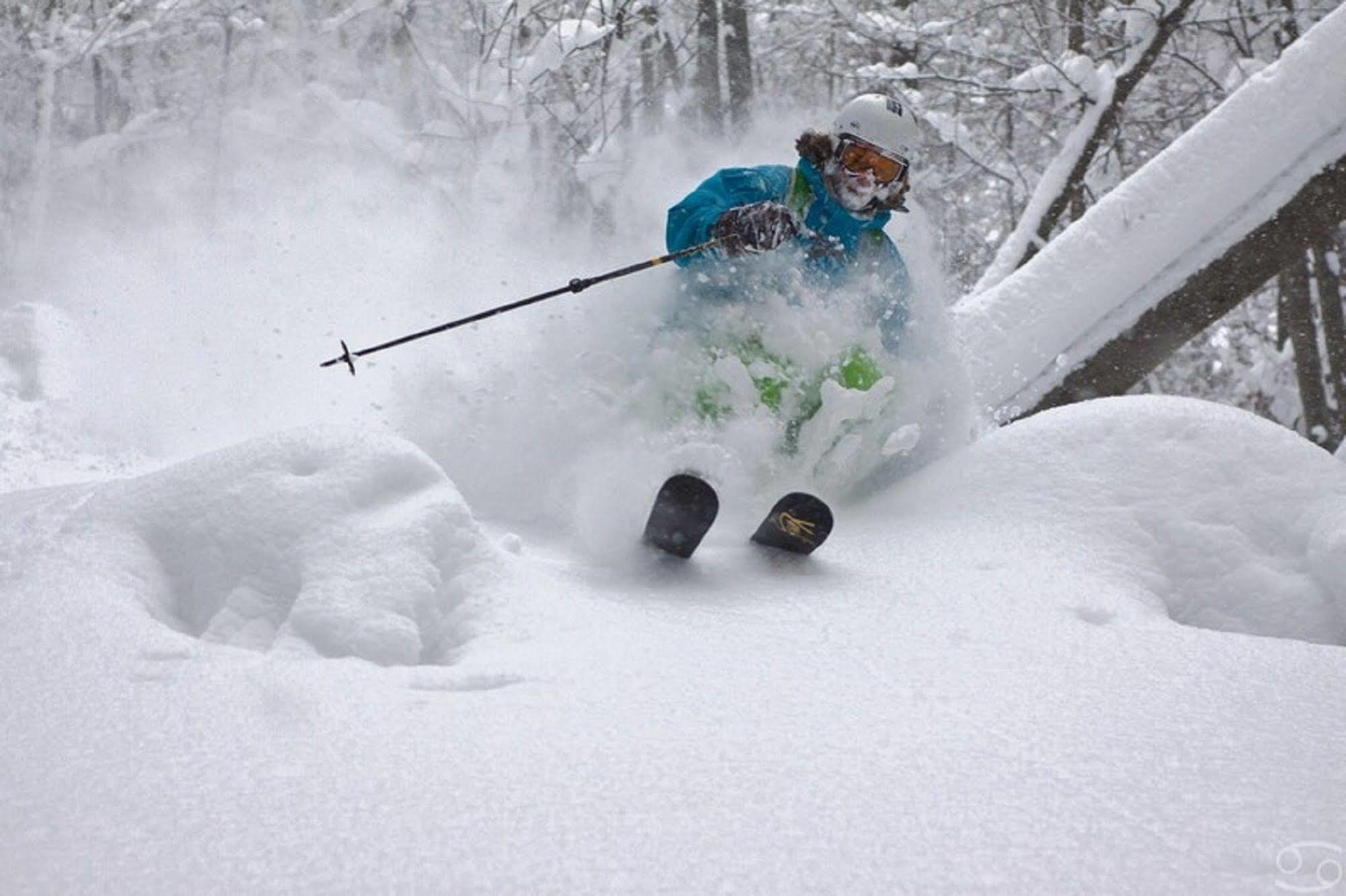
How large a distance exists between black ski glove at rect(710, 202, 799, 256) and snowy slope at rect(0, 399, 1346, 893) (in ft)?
3.48

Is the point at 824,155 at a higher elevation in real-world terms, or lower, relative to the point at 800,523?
higher

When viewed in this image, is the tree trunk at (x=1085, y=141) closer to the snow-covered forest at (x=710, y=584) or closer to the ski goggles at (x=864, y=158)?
the snow-covered forest at (x=710, y=584)

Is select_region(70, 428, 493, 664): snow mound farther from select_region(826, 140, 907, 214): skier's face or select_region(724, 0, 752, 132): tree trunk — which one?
select_region(724, 0, 752, 132): tree trunk

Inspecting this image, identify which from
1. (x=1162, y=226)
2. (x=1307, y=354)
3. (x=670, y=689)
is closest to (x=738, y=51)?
(x=1307, y=354)

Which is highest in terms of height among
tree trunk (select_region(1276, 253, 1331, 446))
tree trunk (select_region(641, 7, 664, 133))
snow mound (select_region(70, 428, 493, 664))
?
snow mound (select_region(70, 428, 493, 664))

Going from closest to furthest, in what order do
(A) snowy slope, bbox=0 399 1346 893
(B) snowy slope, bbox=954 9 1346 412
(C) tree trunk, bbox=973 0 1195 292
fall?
(A) snowy slope, bbox=0 399 1346 893 < (B) snowy slope, bbox=954 9 1346 412 < (C) tree trunk, bbox=973 0 1195 292

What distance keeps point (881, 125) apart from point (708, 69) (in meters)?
8.07

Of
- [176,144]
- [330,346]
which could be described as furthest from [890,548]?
[176,144]

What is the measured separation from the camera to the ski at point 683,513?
3025 mm

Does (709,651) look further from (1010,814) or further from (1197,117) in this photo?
(1197,117)

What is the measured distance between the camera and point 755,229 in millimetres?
3877

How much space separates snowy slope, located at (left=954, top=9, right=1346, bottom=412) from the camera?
427 cm

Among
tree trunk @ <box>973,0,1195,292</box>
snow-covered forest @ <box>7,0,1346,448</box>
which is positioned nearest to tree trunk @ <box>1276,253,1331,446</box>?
snow-covered forest @ <box>7,0,1346,448</box>

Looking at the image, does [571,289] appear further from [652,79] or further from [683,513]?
[652,79]
